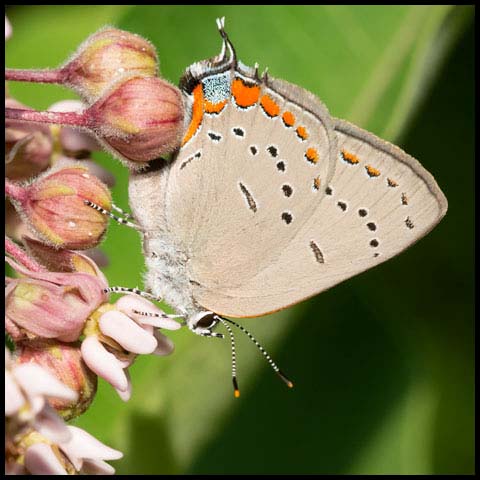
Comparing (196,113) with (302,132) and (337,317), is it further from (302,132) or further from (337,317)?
(337,317)

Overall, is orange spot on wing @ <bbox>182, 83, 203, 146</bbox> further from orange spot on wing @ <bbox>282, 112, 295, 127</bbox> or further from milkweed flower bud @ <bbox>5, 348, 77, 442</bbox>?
milkweed flower bud @ <bbox>5, 348, 77, 442</bbox>

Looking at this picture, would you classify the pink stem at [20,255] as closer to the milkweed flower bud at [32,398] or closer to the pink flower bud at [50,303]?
the pink flower bud at [50,303]

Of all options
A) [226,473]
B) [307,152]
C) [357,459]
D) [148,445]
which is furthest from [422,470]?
[307,152]

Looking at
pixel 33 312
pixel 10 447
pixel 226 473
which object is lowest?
pixel 226 473

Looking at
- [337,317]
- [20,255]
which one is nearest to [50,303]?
[20,255]

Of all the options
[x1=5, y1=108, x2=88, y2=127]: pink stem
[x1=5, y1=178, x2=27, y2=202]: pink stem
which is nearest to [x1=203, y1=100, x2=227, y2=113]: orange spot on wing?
[x1=5, y1=108, x2=88, y2=127]: pink stem

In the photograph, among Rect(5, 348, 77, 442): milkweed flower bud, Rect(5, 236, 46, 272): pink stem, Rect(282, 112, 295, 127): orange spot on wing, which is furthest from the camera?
Rect(282, 112, 295, 127): orange spot on wing

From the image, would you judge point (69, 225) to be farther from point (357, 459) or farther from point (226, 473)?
point (357, 459)
